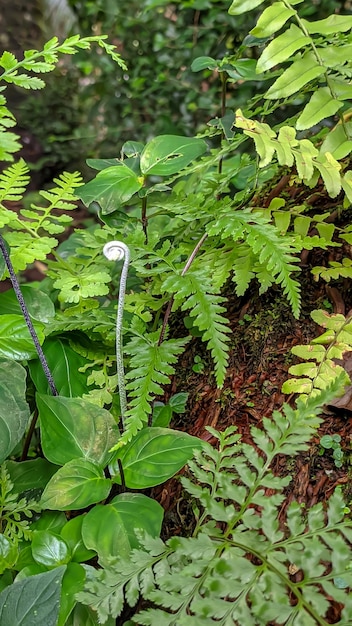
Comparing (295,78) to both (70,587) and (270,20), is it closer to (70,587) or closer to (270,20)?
(270,20)

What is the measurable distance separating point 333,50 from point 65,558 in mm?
923

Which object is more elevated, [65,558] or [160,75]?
[160,75]

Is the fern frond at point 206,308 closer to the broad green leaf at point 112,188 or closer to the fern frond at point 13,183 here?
the broad green leaf at point 112,188

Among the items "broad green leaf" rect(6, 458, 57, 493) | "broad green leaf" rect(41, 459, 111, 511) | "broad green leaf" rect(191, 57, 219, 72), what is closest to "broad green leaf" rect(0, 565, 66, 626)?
"broad green leaf" rect(41, 459, 111, 511)

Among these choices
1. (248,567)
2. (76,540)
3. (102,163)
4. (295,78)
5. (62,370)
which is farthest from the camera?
(102,163)

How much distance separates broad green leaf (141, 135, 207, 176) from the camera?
980 millimetres

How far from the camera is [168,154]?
3.32 ft

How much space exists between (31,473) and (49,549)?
0.63 feet

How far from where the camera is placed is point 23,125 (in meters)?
4.27

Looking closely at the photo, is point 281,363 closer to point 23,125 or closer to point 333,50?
point 333,50

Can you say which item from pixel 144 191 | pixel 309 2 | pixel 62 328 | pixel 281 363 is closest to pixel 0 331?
pixel 62 328

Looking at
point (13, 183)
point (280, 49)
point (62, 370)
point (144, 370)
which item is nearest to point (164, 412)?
point (144, 370)

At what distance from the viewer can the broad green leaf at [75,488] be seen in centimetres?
76

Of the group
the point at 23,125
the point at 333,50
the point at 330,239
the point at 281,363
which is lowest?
the point at 23,125
